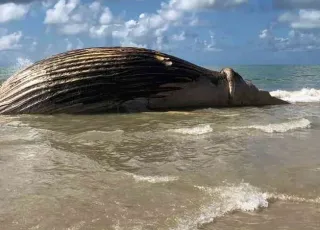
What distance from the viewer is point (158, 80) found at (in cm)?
1131

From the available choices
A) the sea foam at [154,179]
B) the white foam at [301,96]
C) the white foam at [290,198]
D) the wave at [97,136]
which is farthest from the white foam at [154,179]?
the white foam at [301,96]

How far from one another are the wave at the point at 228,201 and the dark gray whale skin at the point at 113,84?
6.54 metres

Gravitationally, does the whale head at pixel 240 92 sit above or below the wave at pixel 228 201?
above

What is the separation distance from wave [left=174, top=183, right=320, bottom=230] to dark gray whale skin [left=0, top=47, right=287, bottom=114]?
6.54 metres

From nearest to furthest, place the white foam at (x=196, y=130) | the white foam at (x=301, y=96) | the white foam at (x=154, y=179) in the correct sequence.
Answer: the white foam at (x=154, y=179), the white foam at (x=196, y=130), the white foam at (x=301, y=96)

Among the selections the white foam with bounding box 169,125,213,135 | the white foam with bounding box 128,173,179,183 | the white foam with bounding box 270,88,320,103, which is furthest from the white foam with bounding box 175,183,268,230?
the white foam with bounding box 270,88,320,103

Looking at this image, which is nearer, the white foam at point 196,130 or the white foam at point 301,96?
the white foam at point 196,130

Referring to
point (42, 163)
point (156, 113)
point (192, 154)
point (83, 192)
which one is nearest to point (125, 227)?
point (83, 192)

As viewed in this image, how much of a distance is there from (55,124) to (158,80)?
3083mm

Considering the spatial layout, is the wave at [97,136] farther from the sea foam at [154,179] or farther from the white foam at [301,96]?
the white foam at [301,96]

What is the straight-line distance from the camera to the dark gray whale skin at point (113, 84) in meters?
10.6

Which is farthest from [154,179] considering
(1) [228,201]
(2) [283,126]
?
(2) [283,126]

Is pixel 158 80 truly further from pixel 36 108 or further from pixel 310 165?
pixel 310 165

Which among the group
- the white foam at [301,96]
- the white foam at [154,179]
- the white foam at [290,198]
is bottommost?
the white foam at [290,198]
